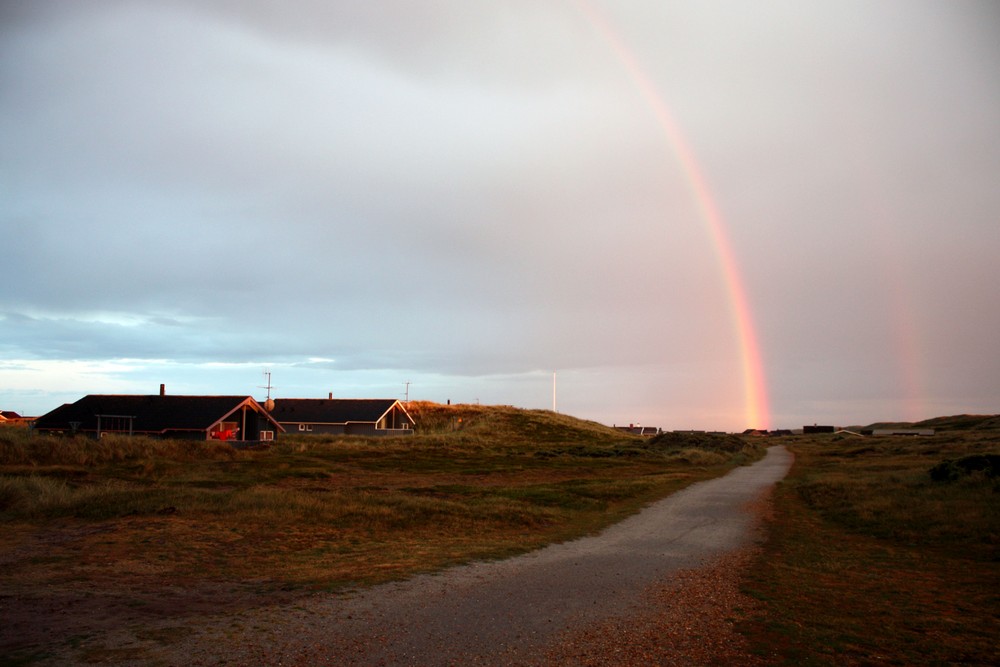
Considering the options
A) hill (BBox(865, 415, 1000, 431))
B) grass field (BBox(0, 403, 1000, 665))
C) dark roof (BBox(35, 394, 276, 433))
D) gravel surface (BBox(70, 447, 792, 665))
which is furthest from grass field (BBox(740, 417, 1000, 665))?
hill (BBox(865, 415, 1000, 431))

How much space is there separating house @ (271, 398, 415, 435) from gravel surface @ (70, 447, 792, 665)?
2429 inches

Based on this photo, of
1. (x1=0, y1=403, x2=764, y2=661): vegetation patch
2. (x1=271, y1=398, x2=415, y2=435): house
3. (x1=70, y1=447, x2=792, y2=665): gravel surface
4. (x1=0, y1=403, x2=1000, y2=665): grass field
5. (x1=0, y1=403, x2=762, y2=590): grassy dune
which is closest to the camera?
(x1=70, y1=447, x2=792, y2=665): gravel surface

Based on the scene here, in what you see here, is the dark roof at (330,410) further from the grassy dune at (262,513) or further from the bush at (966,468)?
the bush at (966,468)

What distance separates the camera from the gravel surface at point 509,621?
305 inches

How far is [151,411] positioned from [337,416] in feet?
73.7

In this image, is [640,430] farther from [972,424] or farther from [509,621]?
[509,621]

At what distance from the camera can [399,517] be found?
64.5 ft

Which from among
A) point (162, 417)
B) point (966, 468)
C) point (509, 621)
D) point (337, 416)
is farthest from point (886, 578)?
point (337, 416)

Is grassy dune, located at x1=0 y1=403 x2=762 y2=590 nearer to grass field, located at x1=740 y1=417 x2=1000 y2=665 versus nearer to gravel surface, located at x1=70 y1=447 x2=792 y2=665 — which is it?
gravel surface, located at x1=70 y1=447 x2=792 y2=665

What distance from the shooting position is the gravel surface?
7.75m

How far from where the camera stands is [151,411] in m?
55.8

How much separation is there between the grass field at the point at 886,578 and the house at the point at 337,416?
5525cm

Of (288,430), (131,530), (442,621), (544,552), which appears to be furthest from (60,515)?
(288,430)

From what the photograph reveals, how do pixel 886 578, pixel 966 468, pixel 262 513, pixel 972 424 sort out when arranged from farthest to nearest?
pixel 972 424, pixel 966 468, pixel 262 513, pixel 886 578
